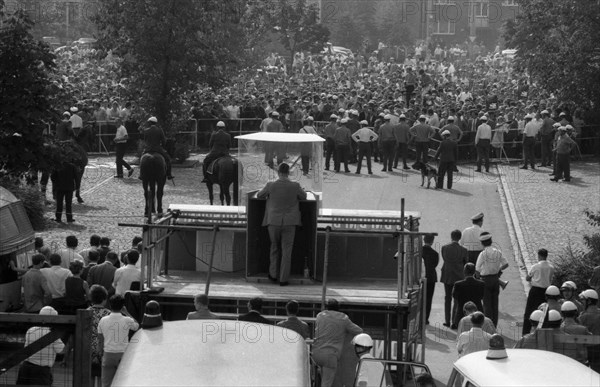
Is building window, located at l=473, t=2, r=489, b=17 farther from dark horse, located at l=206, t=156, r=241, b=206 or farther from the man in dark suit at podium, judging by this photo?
the man in dark suit at podium

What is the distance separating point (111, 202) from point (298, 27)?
1501 inches

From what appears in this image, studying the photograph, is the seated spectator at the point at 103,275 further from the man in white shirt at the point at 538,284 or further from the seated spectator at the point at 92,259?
the man in white shirt at the point at 538,284

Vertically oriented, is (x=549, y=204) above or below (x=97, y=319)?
below

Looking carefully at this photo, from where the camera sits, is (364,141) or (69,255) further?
(364,141)

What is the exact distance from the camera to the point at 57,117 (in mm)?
21078

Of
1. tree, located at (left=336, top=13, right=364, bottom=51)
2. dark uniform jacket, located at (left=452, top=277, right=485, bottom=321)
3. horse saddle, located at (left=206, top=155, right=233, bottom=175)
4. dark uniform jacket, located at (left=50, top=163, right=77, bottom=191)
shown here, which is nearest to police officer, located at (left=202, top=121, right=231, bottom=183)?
horse saddle, located at (left=206, top=155, right=233, bottom=175)

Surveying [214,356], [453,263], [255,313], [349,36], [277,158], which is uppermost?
[349,36]

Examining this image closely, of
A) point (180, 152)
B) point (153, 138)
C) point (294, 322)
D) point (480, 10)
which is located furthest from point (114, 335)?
point (480, 10)

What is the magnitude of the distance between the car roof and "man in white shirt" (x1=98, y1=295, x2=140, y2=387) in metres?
4.10

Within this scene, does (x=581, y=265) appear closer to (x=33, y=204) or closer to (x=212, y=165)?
(x=212, y=165)

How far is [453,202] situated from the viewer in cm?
2992

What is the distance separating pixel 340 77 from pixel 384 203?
32.2 meters

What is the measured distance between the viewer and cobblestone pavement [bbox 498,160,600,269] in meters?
25.5

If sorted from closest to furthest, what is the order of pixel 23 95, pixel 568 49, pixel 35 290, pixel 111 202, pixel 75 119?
pixel 35 290, pixel 23 95, pixel 111 202, pixel 75 119, pixel 568 49
